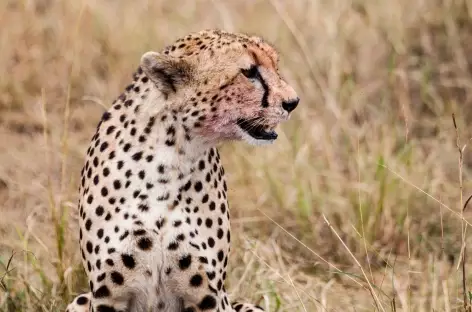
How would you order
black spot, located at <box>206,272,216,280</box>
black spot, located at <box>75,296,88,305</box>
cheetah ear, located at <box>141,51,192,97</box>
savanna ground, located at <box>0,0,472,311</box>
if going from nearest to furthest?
cheetah ear, located at <box>141,51,192,97</box> < black spot, located at <box>206,272,216,280</box> < black spot, located at <box>75,296,88,305</box> < savanna ground, located at <box>0,0,472,311</box>

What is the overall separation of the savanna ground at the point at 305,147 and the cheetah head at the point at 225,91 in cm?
74

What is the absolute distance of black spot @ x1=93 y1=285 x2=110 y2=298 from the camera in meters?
3.41

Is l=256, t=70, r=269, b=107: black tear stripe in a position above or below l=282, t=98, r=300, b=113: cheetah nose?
above

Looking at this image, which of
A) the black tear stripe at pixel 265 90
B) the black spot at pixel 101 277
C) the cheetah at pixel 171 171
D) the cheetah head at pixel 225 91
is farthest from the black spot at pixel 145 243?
the black tear stripe at pixel 265 90

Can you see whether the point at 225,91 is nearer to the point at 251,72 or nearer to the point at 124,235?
the point at 251,72

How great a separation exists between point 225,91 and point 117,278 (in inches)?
24.6

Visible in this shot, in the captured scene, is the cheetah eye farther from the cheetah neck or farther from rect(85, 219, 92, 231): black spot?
rect(85, 219, 92, 231): black spot

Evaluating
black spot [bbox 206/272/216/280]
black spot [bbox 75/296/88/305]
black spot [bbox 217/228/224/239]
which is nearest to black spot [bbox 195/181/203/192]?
black spot [bbox 217/228/224/239]

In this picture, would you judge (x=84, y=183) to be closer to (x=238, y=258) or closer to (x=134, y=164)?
(x=134, y=164)

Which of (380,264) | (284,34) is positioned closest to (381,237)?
(380,264)

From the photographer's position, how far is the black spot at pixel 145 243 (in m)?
3.40

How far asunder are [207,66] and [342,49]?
9.24 ft

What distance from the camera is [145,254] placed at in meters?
3.40

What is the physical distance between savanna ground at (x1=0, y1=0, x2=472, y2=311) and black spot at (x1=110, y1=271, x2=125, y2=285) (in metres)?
0.60
